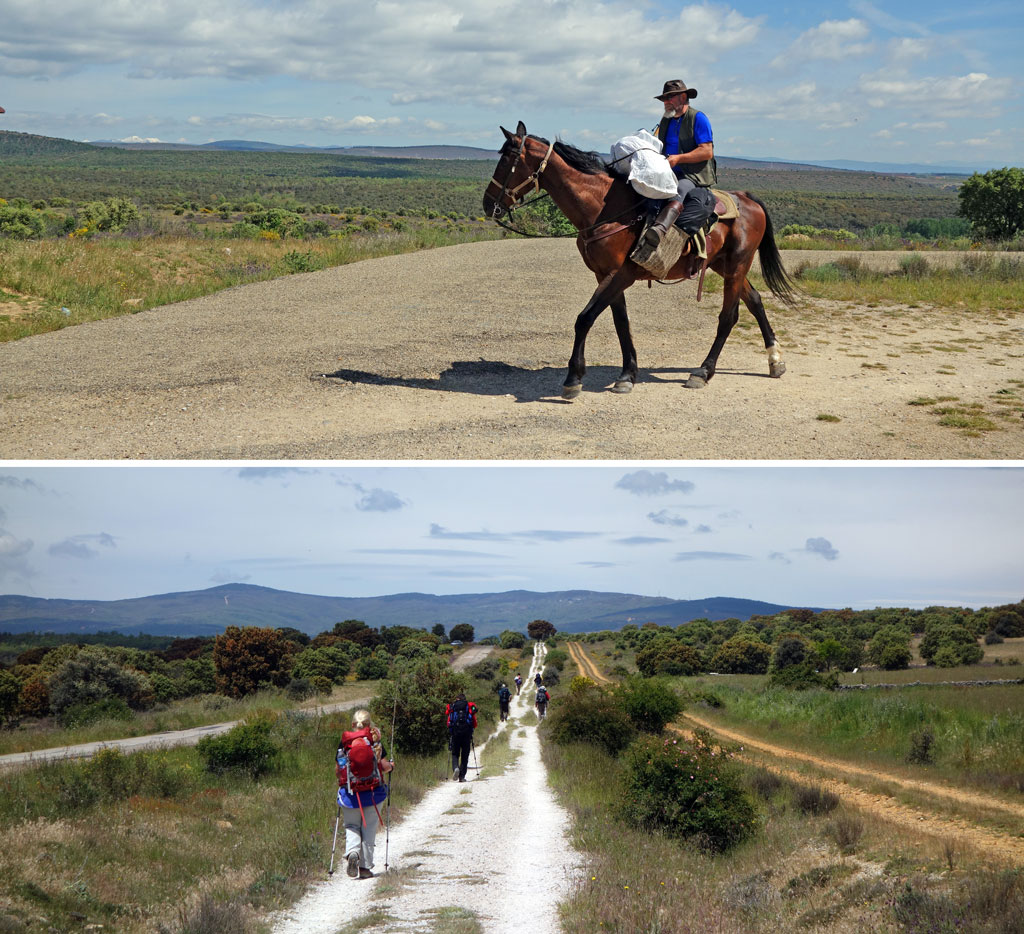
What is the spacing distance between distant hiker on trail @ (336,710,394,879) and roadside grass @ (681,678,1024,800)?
30.1 ft

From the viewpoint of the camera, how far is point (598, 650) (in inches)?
3474

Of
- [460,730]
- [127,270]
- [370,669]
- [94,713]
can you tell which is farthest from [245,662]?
[460,730]

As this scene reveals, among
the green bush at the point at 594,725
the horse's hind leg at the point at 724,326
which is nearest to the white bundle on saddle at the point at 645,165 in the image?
the horse's hind leg at the point at 724,326

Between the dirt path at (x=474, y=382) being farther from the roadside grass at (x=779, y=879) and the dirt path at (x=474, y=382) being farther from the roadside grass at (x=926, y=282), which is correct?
→ the roadside grass at (x=779, y=879)

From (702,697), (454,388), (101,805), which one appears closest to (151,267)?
(454,388)

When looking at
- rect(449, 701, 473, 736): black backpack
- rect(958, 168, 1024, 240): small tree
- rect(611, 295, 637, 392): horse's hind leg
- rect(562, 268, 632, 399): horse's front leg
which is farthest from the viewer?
rect(958, 168, 1024, 240): small tree

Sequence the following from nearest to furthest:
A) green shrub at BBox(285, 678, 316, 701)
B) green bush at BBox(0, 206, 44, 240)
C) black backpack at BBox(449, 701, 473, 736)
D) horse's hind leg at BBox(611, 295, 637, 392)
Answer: horse's hind leg at BBox(611, 295, 637, 392) < black backpack at BBox(449, 701, 473, 736) < green shrub at BBox(285, 678, 316, 701) < green bush at BBox(0, 206, 44, 240)

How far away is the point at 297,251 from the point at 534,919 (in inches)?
850

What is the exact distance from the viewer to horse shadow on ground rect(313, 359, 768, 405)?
459 inches

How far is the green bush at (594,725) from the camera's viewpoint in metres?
18.8

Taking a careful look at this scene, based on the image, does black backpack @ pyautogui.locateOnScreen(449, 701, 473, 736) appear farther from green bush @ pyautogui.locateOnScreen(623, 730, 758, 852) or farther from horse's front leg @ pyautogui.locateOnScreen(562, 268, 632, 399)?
horse's front leg @ pyautogui.locateOnScreen(562, 268, 632, 399)

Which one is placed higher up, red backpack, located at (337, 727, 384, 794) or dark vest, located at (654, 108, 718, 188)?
dark vest, located at (654, 108, 718, 188)

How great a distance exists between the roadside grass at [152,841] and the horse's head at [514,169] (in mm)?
7621

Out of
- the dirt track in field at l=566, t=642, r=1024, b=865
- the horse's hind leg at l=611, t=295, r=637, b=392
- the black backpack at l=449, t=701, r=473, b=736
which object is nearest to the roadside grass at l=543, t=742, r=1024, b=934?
the dirt track in field at l=566, t=642, r=1024, b=865
